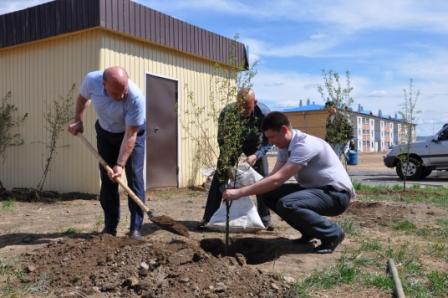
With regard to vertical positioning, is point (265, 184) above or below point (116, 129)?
below

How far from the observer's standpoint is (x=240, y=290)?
3.31 metres

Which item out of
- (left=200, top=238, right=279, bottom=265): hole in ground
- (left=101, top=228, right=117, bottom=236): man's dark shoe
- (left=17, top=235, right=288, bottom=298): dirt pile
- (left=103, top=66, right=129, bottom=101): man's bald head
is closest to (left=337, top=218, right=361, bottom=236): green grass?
(left=200, top=238, right=279, bottom=265): hole in ground

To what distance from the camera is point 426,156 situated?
14.8 m

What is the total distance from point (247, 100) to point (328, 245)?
1.58 meters

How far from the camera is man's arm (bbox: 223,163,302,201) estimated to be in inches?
163

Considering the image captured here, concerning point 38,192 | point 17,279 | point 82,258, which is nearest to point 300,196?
point 82,258

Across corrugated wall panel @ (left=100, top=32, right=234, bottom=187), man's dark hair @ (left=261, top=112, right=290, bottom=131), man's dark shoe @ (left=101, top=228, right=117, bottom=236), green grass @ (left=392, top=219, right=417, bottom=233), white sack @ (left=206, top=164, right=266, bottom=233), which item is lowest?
green grass @ (left=392, top=219, right=417, bottom=233)

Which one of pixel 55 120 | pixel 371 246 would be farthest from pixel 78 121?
pixel 55 120

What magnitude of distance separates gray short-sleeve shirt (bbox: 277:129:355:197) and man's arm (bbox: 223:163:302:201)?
11 centimetres

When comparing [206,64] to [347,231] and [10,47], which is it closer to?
[10,47]

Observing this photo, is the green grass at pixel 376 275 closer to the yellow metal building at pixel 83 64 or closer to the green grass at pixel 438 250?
the green grass at pixel 438 250

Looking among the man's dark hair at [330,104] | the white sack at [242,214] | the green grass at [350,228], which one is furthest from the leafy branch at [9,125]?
the green grass at [350,228]

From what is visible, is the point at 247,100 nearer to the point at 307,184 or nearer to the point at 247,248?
the point at 307,184

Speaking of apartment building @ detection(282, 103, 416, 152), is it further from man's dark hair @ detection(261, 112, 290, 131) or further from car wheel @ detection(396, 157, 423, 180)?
man's dark hair @ detection(261, 112, 290, 131)
